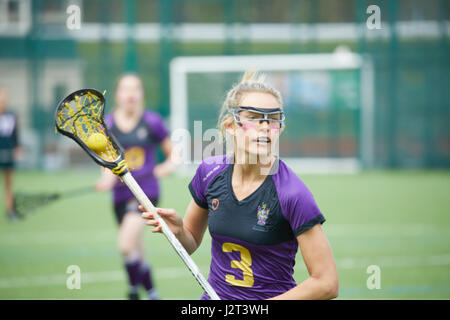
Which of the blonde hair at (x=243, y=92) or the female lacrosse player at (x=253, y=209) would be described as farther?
the blonde hair at (x=243, y=92)

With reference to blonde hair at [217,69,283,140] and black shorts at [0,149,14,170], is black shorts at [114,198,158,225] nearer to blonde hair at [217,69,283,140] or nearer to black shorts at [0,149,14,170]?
blonde hair at [217,69,283,140]

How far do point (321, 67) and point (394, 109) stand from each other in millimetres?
2587

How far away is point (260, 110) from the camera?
2844mm

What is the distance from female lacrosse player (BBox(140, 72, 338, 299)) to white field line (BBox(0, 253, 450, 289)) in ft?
12.3

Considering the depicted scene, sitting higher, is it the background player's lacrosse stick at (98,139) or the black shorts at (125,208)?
the background player's lacrosse stick at (98,139)

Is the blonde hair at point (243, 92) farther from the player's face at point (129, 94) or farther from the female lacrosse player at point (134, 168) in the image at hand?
the player's face at point (129, 94)

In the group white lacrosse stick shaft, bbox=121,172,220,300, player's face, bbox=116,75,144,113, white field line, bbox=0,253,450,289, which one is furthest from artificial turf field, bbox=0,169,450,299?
white lacrosse stick shaft, bbox=121,172,220,300

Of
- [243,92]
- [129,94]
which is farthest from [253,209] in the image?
[129,94]

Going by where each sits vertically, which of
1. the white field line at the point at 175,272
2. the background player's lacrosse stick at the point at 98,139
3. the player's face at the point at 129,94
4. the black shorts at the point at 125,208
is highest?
the player's face at the point at 129,94

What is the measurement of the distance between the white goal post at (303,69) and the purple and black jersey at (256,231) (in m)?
14.4

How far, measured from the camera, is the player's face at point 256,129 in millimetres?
2811

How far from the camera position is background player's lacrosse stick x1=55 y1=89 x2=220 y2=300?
277cm

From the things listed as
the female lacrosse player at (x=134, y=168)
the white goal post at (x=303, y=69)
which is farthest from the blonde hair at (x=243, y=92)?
the white goal post at (x=303, y=69)

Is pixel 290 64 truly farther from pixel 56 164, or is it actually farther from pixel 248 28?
pixel 56 164
